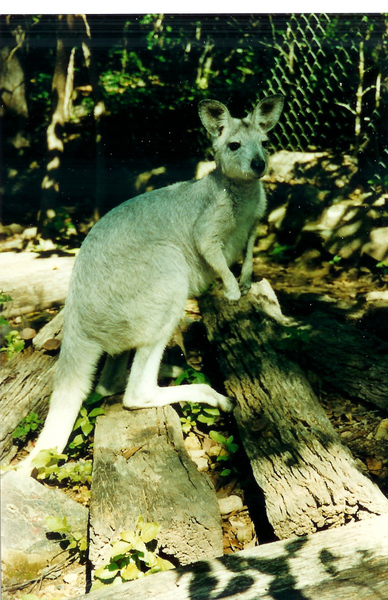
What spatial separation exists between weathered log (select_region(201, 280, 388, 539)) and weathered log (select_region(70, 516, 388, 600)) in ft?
0.38

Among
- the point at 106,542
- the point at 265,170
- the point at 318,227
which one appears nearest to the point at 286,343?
the point at 318,227

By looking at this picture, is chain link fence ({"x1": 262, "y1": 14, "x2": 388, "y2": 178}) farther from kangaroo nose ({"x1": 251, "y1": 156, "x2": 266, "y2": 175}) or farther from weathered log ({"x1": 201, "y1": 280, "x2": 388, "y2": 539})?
weathered log ({"x1": 201, "y1": 280, "x2": 388, "y2": 539})

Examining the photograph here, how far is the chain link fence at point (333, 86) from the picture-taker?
9.32 ft

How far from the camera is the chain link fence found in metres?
2.84

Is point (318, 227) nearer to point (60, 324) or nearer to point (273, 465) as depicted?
point (273, 465)

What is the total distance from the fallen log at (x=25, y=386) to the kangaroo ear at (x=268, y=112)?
80.4 inches

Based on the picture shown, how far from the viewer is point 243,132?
3.04 metres

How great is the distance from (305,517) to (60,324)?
2293 millimetres

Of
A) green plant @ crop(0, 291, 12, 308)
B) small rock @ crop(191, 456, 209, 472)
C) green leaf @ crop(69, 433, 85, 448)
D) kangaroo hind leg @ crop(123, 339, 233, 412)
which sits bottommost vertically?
small rock @ crop(191, 456, 209, 472)

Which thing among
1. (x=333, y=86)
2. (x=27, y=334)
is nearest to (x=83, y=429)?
(x=27, y=334)

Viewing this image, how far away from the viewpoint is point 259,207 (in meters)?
3.52

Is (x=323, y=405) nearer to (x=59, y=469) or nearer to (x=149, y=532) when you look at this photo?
(x=149, y=532)

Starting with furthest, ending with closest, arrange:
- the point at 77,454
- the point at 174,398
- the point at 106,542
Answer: the point at 174,398 < the point at 77,454 < the point at 106,542

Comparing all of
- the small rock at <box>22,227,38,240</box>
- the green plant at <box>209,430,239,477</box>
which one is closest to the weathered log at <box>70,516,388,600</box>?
the green plant at <box>209,430,239,477</box>
